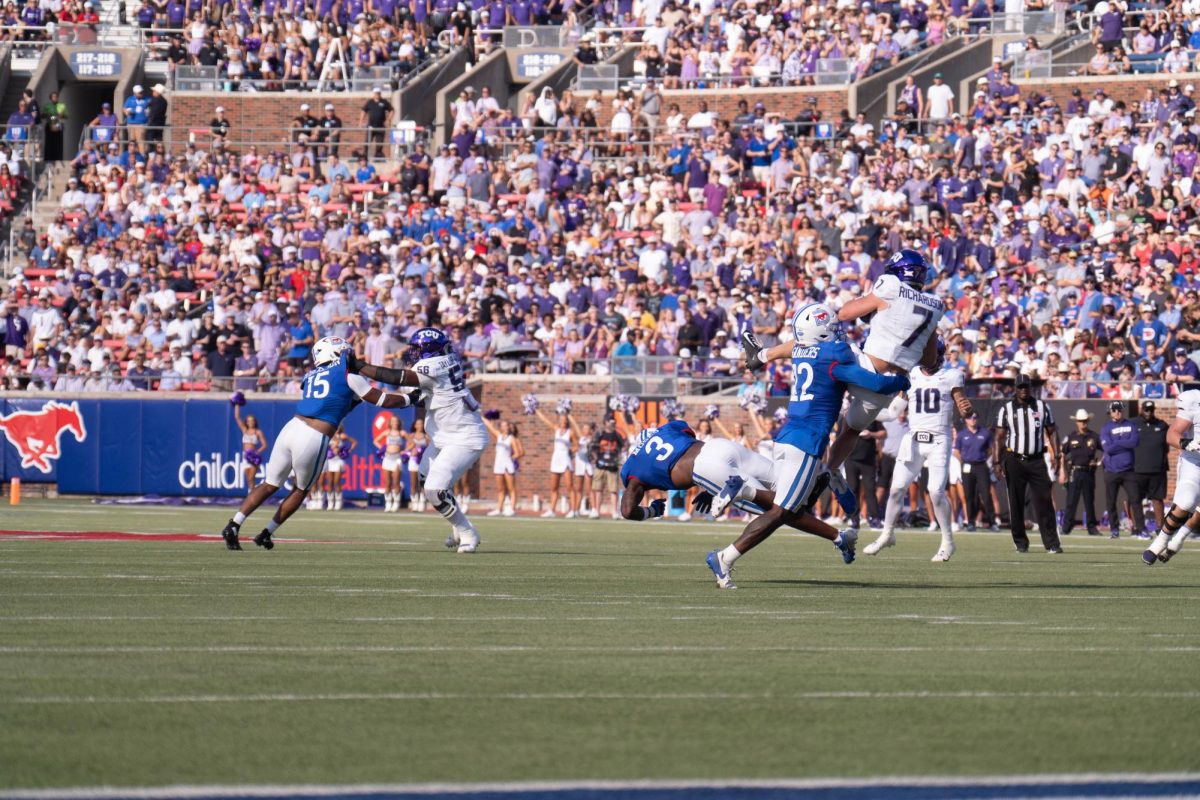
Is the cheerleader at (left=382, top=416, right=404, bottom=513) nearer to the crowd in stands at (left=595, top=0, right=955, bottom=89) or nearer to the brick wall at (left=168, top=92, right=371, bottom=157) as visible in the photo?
the crowd in stands at (left=595, top=0, right=955, bottom=89)

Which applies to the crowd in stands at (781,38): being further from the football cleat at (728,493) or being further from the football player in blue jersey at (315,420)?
the football cleat at (728,493)

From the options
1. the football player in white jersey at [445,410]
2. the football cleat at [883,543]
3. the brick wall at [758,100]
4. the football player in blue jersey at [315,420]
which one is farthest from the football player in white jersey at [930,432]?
the brick wall at [758,100]

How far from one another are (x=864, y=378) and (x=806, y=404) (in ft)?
1.32

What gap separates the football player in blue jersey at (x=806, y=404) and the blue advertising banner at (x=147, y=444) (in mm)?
19235

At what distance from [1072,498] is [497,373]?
9963 millimetres

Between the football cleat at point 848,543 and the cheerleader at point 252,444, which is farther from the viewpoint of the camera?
the cheerleader at point 252,444

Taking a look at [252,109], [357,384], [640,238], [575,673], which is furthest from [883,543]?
[252,109]

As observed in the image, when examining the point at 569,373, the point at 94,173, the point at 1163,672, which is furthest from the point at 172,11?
the point at 1163,672

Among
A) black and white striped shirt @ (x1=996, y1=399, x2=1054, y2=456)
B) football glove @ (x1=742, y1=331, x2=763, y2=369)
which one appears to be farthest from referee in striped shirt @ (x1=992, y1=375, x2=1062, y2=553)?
football glove @ (x1=742, y1=331, x2=763, y2=369)

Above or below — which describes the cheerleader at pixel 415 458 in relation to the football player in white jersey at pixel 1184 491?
below

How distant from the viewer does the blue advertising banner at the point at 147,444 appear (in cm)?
3178

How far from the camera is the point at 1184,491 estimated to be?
16.1 metres

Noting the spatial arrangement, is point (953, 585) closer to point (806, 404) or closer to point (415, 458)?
point (806, 404)

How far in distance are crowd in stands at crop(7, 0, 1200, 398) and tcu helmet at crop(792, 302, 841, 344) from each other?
13.3 m
